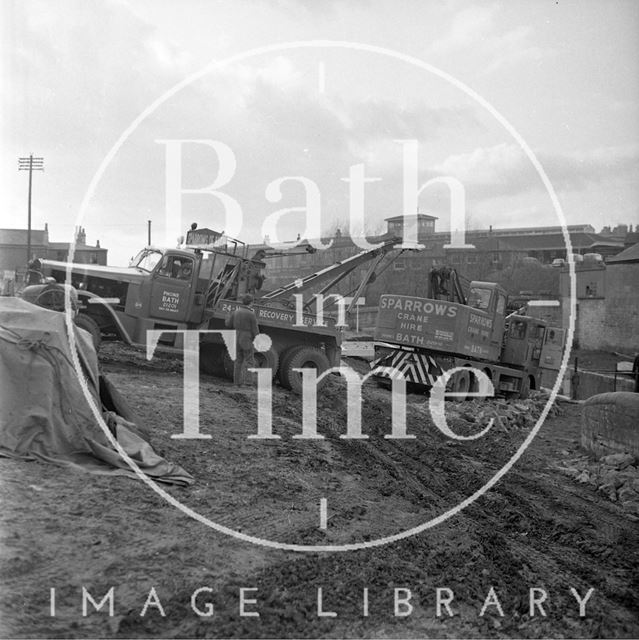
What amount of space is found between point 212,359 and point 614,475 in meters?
7.58

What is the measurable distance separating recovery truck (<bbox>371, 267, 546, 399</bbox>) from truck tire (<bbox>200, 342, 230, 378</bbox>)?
4735 millimetres

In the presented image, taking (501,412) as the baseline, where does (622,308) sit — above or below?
above

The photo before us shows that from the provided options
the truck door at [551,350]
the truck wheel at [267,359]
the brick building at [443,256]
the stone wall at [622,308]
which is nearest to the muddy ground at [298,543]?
the truck wheel at [267,359]

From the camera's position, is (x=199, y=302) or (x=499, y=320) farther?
(x=499, y=320)

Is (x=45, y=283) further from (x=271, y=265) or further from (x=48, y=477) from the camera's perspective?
(x=271, y=265)

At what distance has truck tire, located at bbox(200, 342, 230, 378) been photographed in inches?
572

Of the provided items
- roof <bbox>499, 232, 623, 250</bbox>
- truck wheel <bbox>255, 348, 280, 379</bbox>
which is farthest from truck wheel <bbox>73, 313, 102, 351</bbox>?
roof <bbox>499, 232, 623, 250</bbox>

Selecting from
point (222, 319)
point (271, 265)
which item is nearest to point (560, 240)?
point (271, 265)

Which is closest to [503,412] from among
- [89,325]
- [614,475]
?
[614,475]

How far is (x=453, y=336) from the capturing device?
57.2 ft

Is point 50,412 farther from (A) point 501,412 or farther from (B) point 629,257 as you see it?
(B) point 629,257

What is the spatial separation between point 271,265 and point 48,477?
96.6 feet

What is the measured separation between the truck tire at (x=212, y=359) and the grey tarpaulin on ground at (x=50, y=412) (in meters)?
6.86

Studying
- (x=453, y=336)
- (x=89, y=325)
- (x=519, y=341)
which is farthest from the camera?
(x=519, y=341)
